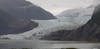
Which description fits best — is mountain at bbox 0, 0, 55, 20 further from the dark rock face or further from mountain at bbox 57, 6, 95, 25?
the dark rock face

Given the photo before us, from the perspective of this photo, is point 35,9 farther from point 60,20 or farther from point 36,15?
point 60,20

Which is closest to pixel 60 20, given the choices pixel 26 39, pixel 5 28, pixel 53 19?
pixel 53 19

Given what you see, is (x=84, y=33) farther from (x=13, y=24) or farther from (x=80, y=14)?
(x=13, y=24)

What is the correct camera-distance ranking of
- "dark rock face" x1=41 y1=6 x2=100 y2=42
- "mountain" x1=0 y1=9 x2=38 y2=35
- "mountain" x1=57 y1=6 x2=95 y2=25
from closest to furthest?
"mountain" x1=0 y1=9 x2=38 y2=35 → "mountain" x1=57 y1=6 x2=95 y2=25 → "dark rock face" x1=41 y1=6 x2=100 y2=42

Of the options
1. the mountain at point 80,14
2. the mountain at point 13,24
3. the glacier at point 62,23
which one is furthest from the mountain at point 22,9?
the mountain at point 80,14

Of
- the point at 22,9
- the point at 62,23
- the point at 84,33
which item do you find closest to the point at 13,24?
the point at 22,9

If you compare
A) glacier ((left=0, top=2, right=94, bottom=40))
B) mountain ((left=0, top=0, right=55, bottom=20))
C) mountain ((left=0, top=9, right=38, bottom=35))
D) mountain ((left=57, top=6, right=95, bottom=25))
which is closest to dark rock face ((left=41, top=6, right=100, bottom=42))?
glacier ((left=0, top=2, right=94, bottom=40))

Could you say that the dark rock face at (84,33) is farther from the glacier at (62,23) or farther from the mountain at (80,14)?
the mountain at (80,14)
